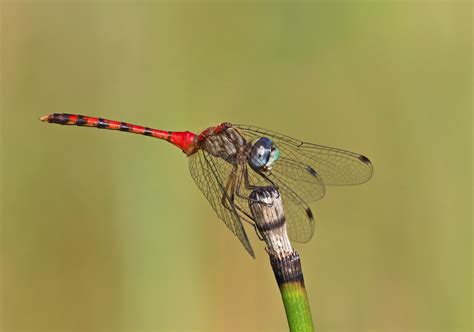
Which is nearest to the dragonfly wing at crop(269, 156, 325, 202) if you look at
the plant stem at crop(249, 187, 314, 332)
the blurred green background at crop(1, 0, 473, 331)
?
the blurred green background at crop(1, 0, 473, 331)

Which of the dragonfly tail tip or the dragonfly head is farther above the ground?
the dragonfly tail tip

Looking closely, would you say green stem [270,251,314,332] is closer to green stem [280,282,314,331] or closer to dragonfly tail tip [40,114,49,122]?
green stem [280,282,314,331]

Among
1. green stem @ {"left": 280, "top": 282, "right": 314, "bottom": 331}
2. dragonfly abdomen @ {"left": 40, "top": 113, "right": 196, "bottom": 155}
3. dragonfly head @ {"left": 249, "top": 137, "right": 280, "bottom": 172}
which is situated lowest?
green stem @ {"left": 280, "top": 282, "right": 314, "bottom": 331}

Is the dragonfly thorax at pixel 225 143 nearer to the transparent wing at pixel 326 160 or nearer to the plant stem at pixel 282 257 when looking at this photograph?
the transparent wing at pixel 326 160

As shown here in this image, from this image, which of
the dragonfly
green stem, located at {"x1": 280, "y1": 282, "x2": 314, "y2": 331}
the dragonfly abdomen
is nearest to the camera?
green stem, located at {"x1": 280, "y1": 282, "x2": 314, "y2": 331}

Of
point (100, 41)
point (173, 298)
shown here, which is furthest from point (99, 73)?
point (173, 298)

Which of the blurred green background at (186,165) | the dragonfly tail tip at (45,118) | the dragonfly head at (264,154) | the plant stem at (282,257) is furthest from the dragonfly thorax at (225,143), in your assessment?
the plant stem at (282,257)
